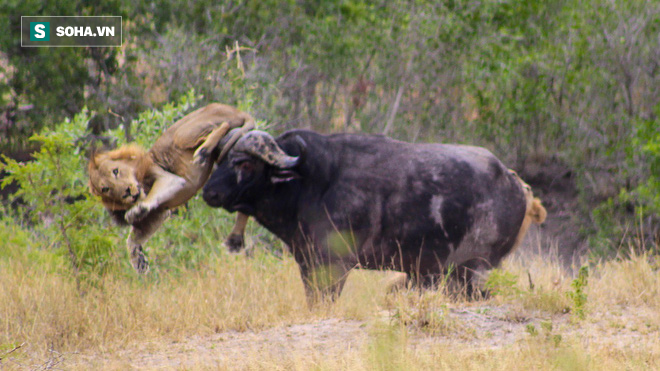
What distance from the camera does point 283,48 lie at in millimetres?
16406

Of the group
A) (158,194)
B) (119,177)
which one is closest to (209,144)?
(158,194)

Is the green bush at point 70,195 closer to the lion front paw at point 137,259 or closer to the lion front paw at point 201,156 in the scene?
the lion front paw at point 137,259

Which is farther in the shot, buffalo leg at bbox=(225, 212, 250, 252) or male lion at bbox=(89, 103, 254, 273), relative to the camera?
buffalo leg at bbox=(225, 212, 250, 252)

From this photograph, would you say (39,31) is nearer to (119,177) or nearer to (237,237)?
(119,177)

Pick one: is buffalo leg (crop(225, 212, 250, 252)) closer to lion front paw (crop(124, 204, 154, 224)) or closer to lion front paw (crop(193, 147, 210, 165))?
lion front paw (crop(193, 147, 210, 165))

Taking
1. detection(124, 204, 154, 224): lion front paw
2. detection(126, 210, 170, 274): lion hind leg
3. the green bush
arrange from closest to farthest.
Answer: detection(124, 204, 154, 224): lion front paw, detection(126, 210, 170, 274): lion hind leg, the green bush

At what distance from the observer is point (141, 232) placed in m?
7.17

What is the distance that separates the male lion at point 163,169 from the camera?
23.0ft

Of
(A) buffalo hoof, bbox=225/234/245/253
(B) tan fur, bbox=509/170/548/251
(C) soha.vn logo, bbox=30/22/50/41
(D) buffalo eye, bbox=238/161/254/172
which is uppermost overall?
(C) soha.vn logo, bbox=30/22/50/41

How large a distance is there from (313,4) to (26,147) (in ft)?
19.5

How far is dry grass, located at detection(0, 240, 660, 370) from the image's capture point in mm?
5531

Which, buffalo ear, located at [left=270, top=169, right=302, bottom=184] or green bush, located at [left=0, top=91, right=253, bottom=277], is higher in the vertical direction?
buffalo ear, located at [left=270, top=169, right=302, bottom=184]

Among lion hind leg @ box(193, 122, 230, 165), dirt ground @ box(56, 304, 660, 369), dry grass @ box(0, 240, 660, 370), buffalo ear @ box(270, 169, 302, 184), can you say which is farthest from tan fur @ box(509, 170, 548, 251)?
lion hind leg @ box(193, 122, 230, 165)

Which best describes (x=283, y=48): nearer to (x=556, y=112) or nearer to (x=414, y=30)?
(x=414, y=30)
